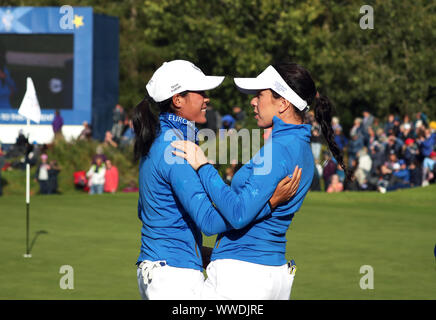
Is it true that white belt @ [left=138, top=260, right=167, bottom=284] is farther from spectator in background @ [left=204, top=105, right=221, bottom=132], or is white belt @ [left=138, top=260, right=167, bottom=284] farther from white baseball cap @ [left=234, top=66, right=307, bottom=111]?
spectator in background @ [left=204, top=105, right=221, bottom=132]

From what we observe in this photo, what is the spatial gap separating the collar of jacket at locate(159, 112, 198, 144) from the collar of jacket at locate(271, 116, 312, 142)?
508mm

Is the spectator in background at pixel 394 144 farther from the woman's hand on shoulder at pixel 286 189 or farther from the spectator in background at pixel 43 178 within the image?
the woman's hand on shoulder at pixel 286 189

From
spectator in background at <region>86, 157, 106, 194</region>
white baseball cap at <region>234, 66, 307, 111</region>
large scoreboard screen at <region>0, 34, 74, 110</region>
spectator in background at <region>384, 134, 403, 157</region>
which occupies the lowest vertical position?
spectator in background at <region>86, 157, 106, 194</region>

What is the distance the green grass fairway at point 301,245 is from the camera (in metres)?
11.6

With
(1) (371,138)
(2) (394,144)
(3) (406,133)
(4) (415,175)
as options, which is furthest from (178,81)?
(1) (371,138)

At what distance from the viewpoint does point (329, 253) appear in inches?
574

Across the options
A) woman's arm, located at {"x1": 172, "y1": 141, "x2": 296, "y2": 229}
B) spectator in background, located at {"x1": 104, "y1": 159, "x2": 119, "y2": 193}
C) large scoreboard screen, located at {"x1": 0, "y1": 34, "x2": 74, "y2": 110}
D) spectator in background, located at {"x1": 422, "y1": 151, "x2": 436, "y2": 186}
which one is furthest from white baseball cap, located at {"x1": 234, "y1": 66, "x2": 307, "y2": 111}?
large scoreboard screen, located at {"x1": 0, "y1": 34, "x2": 74, "y2": 110}

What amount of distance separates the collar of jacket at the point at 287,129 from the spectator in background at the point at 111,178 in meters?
21.1

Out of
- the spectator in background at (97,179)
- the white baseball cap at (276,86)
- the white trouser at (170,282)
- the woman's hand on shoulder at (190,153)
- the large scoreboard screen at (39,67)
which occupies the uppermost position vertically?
the large scoreboard screen at (39,67)

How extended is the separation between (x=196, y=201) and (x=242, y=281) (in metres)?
0.51

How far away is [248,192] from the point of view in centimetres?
480

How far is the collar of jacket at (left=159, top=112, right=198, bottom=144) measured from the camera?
5242mm

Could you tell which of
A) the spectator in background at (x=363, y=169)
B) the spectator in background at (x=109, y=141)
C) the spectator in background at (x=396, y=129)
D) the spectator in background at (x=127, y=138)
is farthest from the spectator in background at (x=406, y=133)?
the spectator in background at (x=109, y=141)

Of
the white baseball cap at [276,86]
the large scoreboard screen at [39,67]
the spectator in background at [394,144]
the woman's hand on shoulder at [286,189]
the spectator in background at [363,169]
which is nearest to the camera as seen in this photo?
the woman's hand on shoulder at [286,189]
